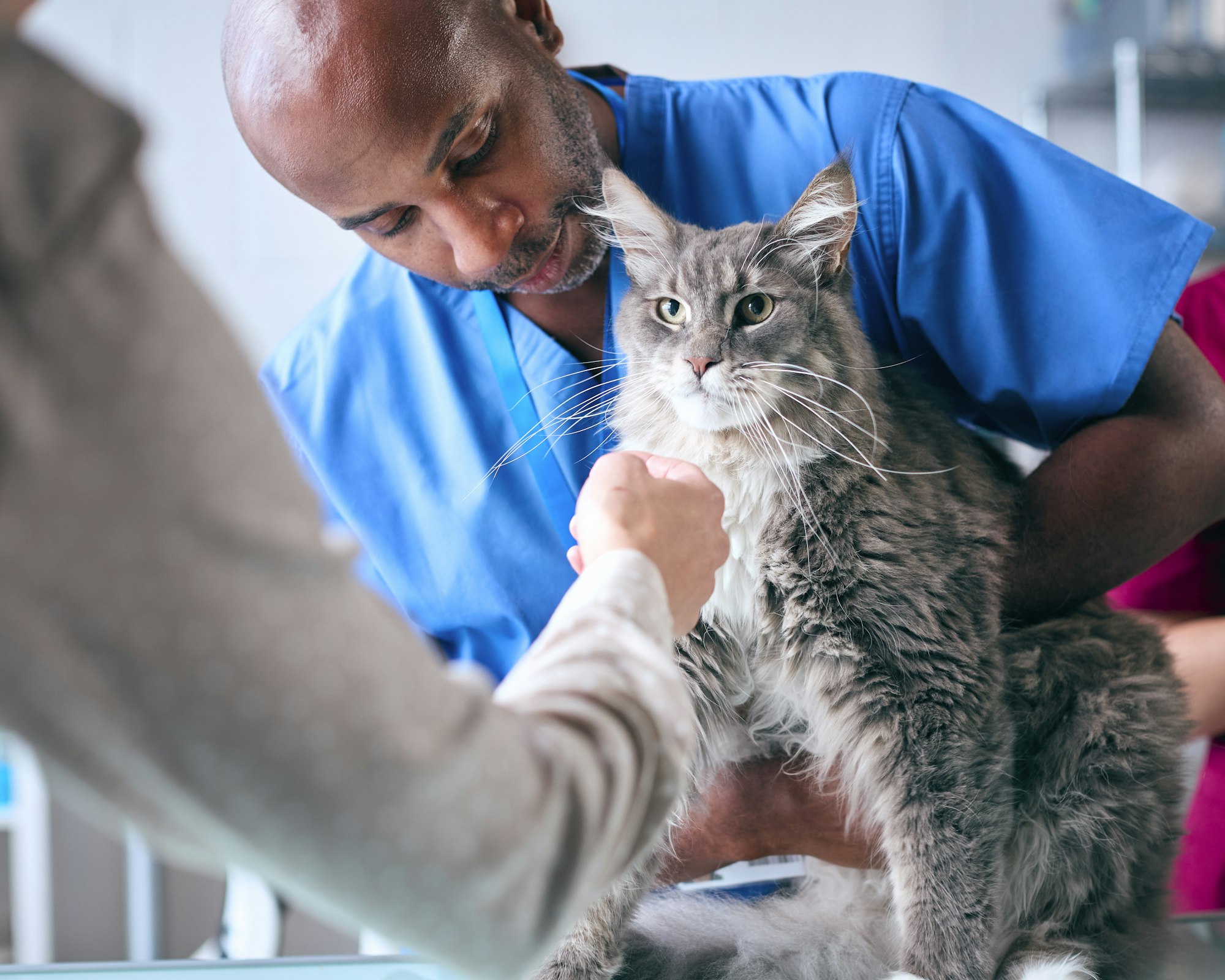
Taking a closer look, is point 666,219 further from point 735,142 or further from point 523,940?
point 523,940

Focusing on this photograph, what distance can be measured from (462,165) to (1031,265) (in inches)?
29.6

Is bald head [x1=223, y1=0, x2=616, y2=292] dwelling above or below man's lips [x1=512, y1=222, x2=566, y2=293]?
above

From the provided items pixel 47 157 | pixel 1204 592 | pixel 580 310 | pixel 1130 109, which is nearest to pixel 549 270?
pixel 580 310

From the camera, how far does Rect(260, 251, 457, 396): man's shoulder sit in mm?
1402

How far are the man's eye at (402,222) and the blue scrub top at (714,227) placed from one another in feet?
0.64

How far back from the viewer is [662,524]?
0.71 metres

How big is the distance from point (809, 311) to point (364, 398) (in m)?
0.73

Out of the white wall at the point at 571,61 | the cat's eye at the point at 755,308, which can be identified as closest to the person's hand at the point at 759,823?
the cat's eye at the point at 755,308

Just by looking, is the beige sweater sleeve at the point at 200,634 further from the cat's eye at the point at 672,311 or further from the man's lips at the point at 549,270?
the man's lips at the point at 549,270

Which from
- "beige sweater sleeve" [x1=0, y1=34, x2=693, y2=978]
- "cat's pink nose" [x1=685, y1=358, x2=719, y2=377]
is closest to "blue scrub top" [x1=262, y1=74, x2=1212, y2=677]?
"cat's pink nose" [x1=685, y1=358, x2=719, y2=377]

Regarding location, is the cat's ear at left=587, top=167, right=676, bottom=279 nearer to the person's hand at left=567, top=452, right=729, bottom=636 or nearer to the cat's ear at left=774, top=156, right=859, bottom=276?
the cat's ear at left=774, top=156, right=859, bottom=276

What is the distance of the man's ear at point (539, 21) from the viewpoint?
4.00 feet

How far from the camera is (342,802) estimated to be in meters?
0.42

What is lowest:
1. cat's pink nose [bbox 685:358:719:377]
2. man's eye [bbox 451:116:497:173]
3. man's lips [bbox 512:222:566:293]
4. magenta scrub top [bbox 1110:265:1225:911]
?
magenta scrub top [bbox 1110:265:1225:911]
